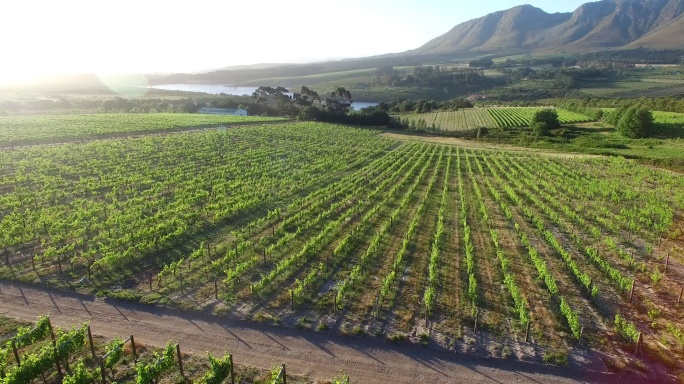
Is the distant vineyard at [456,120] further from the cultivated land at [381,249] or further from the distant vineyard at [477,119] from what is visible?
the cultivated land at [381,249]

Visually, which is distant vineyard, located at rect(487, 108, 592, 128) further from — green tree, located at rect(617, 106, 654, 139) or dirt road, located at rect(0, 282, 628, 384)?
dirt road, located at rect(0, 282, 628, 384)

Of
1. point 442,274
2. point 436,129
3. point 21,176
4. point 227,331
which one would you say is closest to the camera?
point 227,331

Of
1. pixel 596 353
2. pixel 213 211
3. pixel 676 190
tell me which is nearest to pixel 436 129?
pixel 676 190

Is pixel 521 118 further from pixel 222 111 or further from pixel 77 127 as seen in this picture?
pixel 77 127

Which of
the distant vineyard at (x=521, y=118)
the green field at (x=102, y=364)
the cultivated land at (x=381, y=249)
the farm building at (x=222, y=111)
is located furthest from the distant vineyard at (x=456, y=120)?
the green field at (x=102, y=364)

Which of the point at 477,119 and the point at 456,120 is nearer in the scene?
the point at 477,119

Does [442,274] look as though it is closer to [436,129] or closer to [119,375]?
[119,375]

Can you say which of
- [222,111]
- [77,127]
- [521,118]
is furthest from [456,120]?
[77,127]
